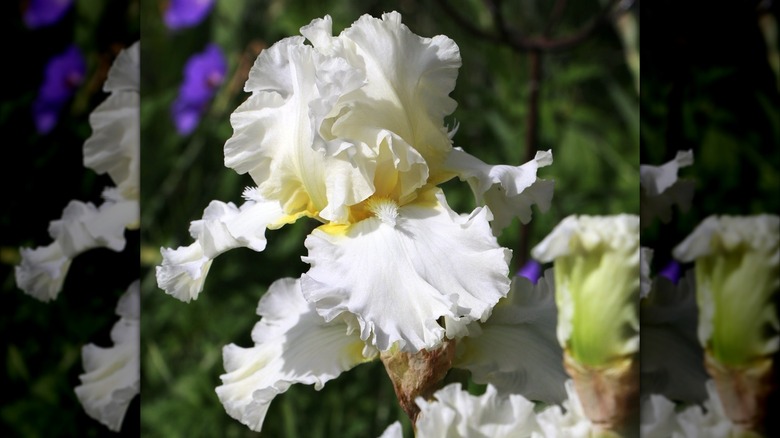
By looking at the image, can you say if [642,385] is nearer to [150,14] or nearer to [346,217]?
[346,217]

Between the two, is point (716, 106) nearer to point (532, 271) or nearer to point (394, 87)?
point (532, 271)

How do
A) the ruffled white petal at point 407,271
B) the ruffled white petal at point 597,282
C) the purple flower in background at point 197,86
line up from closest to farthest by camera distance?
the ruffled white petal at point 407,271, the ruffled white petal at point 597,282, the purple flower in background at point 197,86

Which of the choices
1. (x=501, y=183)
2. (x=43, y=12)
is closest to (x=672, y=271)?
(x=501, y=183)

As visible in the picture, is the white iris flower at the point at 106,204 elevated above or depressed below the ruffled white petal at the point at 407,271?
below

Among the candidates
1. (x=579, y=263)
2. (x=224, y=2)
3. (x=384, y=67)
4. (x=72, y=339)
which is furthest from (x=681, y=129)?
(x=72, y=339)

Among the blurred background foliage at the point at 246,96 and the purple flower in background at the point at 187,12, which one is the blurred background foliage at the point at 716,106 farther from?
the purple flower in background at the point at 187,12

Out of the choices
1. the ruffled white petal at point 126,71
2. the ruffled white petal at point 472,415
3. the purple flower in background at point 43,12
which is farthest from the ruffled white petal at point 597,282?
the purple flower in background at point 43,12

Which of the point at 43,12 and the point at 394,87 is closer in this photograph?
the point at 394,87

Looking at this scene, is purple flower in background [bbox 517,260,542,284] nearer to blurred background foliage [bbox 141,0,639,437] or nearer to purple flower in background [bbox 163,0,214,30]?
blurred background foliage [bbox 141,0,639,437]
